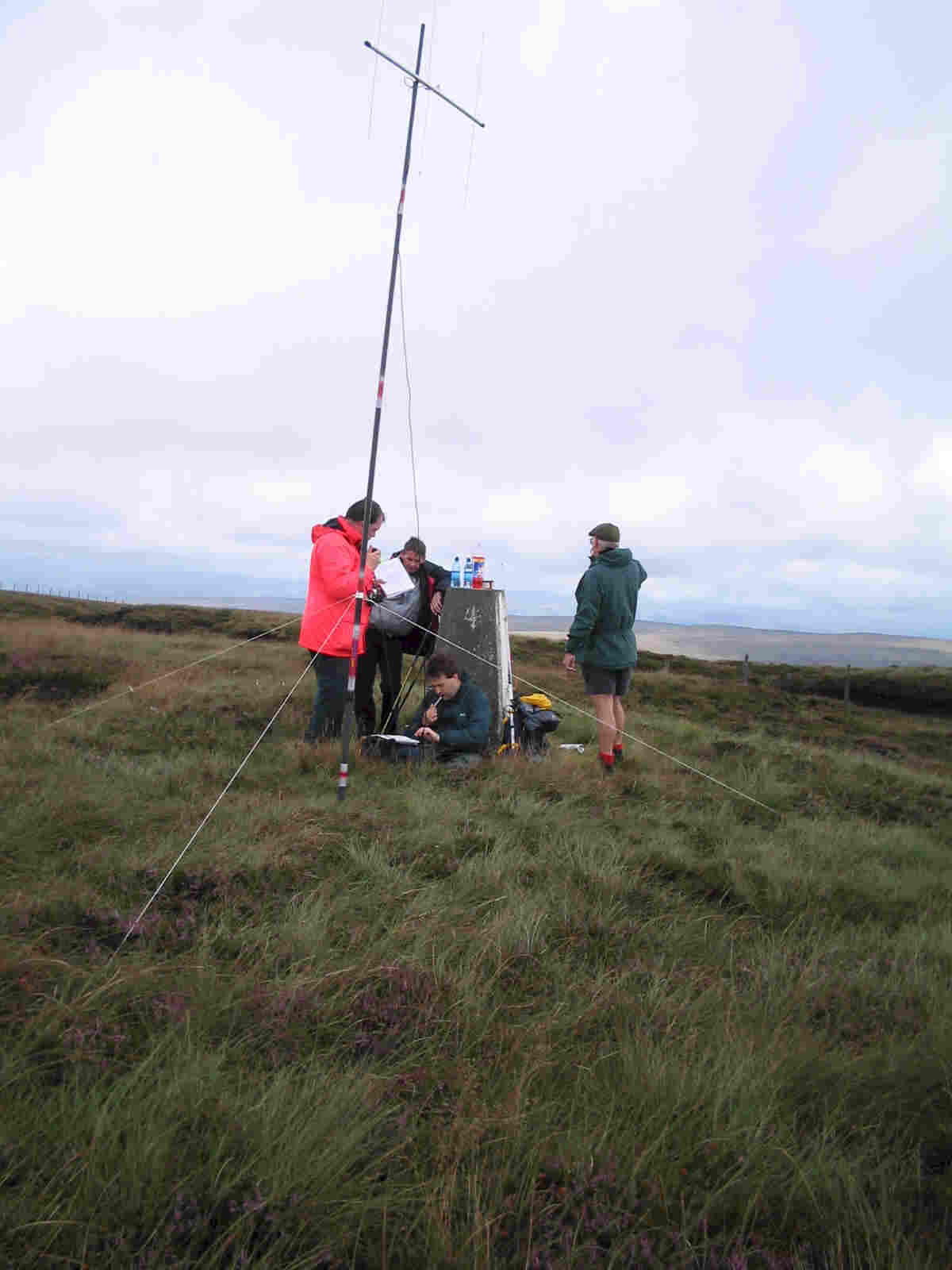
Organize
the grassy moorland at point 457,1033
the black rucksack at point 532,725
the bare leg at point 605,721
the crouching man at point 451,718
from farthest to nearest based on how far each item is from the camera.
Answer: the black rucksack at point 532,725 < the bare leg at point 605,721 < the crouching man at point 451,718 < the grassy moorland at point 457,1033

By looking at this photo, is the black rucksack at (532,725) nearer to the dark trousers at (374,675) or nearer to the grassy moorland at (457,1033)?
the dark trousers at (374,675)

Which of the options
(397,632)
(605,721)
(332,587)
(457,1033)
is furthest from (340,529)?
(457,1033)

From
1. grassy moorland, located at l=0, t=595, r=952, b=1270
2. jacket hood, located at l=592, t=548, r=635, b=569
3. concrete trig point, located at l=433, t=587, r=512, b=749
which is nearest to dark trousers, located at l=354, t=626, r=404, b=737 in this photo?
concrete trig point, located at l=433, t=587, r=512, b=749

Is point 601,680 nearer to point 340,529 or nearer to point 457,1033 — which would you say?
point 340,529

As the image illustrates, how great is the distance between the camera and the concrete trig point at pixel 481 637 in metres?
7.45

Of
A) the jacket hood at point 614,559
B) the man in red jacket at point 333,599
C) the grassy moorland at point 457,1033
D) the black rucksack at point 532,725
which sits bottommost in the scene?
the grassy moorland at point 457,1033

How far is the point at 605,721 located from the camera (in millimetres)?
6984

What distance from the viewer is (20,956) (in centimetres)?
272

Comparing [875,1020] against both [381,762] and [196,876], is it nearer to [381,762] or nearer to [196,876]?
[196,876]

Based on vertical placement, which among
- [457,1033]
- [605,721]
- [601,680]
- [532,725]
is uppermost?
[601,680]

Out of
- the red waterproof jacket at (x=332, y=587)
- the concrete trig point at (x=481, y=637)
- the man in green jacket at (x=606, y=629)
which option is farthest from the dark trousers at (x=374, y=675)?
the man in green jacket at (x=606, y=629)

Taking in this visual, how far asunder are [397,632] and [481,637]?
844 millimetres

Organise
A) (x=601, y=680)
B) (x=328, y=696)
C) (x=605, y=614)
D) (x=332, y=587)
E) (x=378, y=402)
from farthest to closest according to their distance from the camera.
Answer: (x=601, y=680), (x=605, y=614), (x=328, y=696), (x=332, y=587), (x=378, y=402)

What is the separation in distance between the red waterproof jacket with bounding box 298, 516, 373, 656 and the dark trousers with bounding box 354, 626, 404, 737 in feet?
3.42
